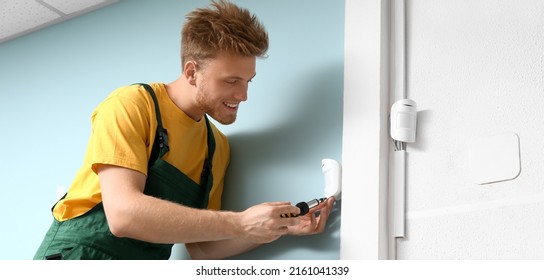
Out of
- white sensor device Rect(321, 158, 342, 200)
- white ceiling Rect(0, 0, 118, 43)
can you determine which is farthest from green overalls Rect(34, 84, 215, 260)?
white ceiling Rect(0, 0, 118, 43)

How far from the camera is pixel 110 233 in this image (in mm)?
1547

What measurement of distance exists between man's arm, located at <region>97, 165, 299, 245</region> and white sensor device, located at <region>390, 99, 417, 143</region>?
10.8 inches

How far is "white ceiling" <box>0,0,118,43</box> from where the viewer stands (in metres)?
2.25

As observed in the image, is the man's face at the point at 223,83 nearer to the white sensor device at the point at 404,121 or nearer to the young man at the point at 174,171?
the young man at the point at 174,171

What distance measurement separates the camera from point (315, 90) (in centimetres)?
172

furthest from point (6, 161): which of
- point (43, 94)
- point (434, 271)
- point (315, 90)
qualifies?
point (434, 271)

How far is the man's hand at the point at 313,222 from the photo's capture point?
1.56 meters

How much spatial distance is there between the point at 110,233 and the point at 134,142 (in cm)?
22

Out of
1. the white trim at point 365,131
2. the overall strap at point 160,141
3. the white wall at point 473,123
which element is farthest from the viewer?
the overall strap at point 160,141

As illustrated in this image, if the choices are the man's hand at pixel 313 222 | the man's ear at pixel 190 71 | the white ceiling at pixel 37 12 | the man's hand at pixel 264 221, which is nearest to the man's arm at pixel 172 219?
the man's hand at pixel 264 221

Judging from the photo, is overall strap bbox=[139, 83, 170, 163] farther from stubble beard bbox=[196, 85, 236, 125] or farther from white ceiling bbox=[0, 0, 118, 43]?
white ceiling bbox=[0, 0, 118, 43]

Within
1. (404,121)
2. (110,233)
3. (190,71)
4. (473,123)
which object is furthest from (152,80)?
(473,123)

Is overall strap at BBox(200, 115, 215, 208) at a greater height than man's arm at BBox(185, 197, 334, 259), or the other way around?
overall strap at BBox(200, 115, 215, 208)

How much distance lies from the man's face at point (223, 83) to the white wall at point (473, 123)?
38 centimetres
